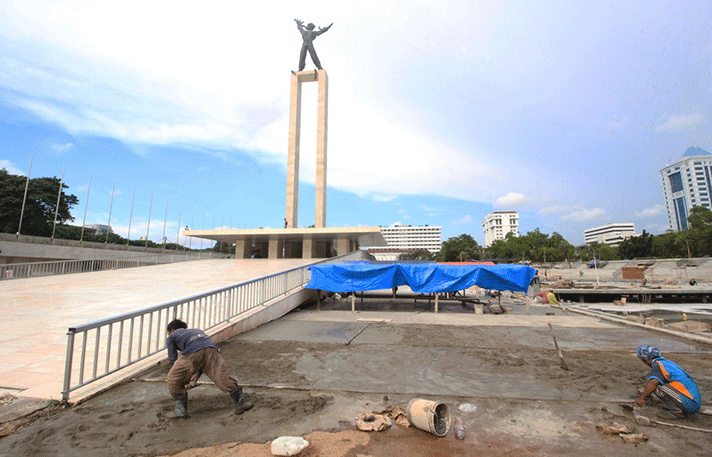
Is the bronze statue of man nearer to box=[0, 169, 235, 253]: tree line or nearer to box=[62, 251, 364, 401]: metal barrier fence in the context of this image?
box=[0, 169, 235, 253]: tree line

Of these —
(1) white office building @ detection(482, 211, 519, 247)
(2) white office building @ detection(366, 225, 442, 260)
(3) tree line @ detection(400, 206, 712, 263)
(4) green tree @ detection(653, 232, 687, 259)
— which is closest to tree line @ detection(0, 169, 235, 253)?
(3) tree line @ detection(400, 206, 712, 263)

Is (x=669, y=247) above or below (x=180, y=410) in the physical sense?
above

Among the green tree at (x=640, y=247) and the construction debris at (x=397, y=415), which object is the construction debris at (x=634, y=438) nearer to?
the construction debris at (x=397, y=415)

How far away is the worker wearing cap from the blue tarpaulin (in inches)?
296

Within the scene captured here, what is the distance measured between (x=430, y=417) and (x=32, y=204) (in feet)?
150

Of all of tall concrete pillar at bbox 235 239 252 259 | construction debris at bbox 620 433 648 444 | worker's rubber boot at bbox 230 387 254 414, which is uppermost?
tall concrete pillar at bbox 235 239 252 259

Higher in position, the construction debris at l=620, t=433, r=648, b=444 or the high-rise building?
the high-rise building

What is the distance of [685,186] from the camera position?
139m

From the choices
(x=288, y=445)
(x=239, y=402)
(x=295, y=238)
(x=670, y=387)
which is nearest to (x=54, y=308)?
(x=239, y=402)

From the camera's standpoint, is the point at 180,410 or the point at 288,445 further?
the point at 180,410

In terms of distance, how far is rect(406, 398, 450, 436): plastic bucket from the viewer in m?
3.10

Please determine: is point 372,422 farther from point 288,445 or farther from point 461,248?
point 461,248

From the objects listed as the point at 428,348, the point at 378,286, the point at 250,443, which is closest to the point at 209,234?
the point at 378,286

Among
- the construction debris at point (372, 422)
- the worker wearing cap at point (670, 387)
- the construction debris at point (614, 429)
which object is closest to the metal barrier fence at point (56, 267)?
the construction debris at point (372, 422)
